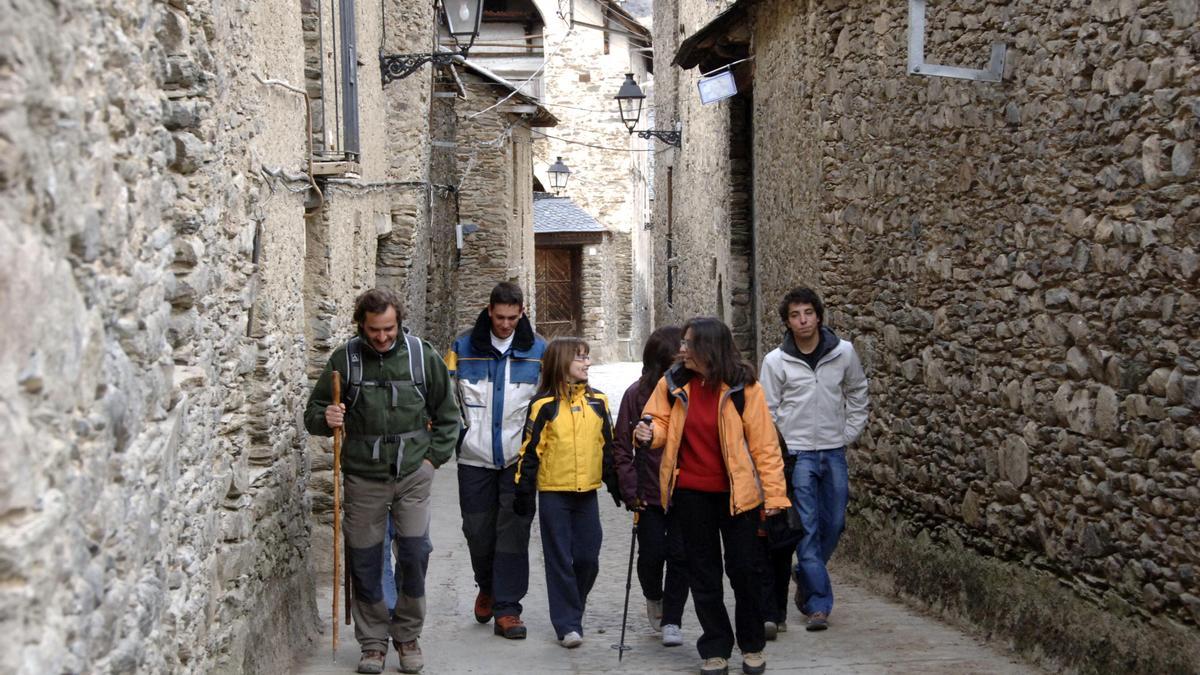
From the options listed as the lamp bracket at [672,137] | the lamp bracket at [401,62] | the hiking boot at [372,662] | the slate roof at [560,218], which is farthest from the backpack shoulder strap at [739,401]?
the slate roof at [560,218]

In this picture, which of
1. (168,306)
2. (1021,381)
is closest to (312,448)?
(1021,381)

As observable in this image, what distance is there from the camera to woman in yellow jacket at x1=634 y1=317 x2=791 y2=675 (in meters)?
6.12

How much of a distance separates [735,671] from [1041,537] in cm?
152

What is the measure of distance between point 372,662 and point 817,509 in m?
2.43

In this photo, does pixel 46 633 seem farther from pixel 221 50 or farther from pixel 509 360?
pixel 509 360

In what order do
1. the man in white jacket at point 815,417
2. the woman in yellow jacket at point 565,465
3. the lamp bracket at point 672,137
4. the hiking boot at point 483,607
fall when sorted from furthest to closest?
1. the lamp bracket at point 672,137
2. the hiking boot at point 483,607
3. the man in white jacket at point 815,417
4. the woman in yellow jacket at point 565,465

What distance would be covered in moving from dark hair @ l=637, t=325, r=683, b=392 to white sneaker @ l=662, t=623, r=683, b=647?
1.16m

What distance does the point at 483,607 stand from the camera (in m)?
7.45

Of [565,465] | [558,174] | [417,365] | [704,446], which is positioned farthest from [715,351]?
[558,174]

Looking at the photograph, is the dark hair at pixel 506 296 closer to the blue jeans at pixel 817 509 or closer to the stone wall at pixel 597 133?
the blue jeans at pixel 817 509

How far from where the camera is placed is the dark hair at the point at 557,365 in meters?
6.88

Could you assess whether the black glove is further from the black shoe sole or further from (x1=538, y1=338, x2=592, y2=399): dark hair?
the black shoe sole

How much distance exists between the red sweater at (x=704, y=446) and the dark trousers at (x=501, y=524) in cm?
117

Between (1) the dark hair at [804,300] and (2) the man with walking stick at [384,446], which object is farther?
(1) the dark hair at [804,300]
